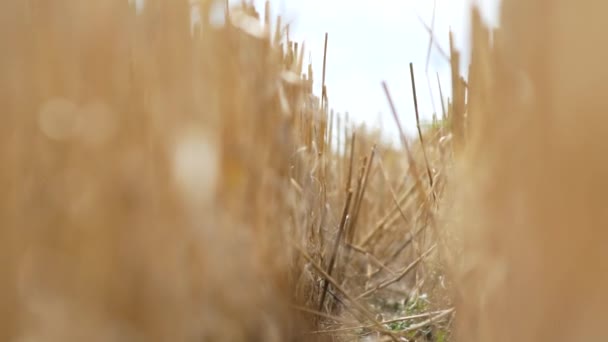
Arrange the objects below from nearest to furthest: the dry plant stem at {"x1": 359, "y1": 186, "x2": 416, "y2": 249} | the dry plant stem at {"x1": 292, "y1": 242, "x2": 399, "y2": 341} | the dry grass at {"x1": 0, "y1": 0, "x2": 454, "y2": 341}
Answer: the dry grass at {"x1": 0, "y1": 0, "x2": 454, "y2": 341}, the dry plant stem at {"x1": 292, "y1": 242, "x2": 399, "y2": 341}, the dry plant stem at {"x1": 359, "y1": 186, "x2": 416, "y2": 249}

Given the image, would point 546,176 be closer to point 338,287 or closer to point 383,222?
point 338,287

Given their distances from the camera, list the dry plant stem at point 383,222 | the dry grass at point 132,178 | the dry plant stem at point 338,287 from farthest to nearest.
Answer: the dry plant stem at point 383,222 → the dry plant stem at point 338,287 → the dry grass at point 132,178

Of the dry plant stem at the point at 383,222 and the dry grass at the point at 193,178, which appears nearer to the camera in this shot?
the dry grass at the point at 193,178

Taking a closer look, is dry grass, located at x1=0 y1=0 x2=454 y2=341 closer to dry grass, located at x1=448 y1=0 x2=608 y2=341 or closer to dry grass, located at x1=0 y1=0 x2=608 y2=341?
dry grass, located at x1=0 y1=0 x2=608 y2=341

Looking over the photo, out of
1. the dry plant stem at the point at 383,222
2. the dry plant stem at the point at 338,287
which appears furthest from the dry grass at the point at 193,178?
the dry plant stem at the point at 383,222

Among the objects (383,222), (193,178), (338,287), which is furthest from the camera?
(383,222)

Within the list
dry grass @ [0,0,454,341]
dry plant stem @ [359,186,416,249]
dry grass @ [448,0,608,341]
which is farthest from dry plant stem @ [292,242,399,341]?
dry plant stem @ [359,186,416,249]

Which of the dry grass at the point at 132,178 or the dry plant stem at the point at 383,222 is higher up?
the dry grass at the point at 132,178

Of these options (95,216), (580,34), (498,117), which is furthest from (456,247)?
(95,216)

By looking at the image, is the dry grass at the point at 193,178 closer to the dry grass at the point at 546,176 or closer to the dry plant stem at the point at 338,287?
the dry grass at the point at 546,176

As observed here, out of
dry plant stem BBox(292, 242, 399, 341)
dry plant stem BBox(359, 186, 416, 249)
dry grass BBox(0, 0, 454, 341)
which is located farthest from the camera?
dry plant stem BBox(359, 186, 416, 249)

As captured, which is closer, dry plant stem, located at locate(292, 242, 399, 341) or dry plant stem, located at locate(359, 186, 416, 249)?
Answer: dry plant stem, located at locate(292, 242, 399, 341)

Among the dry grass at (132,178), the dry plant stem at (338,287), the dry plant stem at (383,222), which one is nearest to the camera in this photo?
the dry grass at (132,178)

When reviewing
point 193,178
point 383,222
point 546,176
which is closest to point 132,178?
point 193,178
